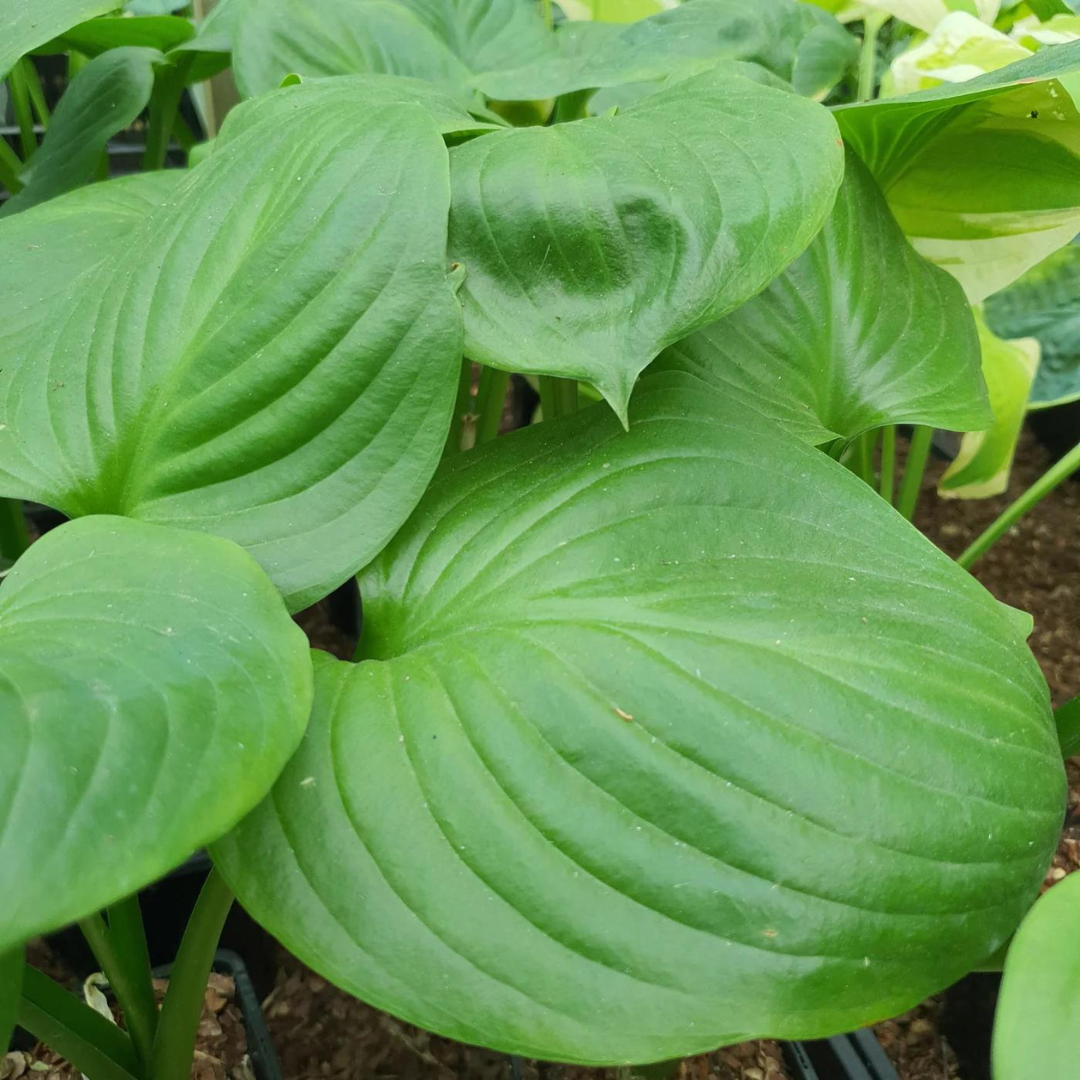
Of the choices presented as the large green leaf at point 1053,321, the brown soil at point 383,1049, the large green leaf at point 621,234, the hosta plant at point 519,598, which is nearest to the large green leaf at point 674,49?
the hosta plant at point 519,598

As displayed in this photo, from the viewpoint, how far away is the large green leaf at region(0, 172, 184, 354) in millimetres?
554

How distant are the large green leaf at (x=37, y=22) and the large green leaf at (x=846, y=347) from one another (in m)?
0.44

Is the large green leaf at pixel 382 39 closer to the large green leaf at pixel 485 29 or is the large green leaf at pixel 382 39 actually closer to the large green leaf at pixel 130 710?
the large green leaf at pixel 485 29

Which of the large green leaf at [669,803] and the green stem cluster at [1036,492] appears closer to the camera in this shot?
the large green leaf at [669,803]

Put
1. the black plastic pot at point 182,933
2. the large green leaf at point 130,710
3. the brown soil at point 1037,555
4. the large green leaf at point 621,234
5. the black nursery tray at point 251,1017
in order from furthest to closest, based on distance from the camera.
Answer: the brown soil at point 1037,555, the black plastic pot at point 182,933, the black nursery tray at point 251,1017, the large green leaf at point 621,234, the large green leaf at point 130,710

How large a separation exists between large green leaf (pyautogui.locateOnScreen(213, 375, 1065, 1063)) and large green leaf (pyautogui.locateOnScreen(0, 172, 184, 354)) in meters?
0.32

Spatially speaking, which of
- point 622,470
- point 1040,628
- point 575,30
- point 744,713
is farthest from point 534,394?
point 744,713

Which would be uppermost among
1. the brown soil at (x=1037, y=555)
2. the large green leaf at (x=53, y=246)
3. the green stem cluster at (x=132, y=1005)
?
the large green leaf at (x=53, y=246)

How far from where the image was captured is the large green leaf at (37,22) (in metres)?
0.58

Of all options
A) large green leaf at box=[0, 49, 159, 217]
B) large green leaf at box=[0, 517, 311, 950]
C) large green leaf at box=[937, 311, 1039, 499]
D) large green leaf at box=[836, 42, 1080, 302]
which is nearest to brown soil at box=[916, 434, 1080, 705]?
large green leaf at box=[937, 311, 1039, 499]

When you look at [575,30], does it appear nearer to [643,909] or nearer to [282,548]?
[282,548]

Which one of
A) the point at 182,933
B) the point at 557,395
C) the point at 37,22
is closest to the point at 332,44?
the point at 37,22

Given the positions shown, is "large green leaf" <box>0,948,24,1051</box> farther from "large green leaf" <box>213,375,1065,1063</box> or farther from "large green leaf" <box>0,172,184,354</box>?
"large green leaf" <box>0,172,184,354</box>

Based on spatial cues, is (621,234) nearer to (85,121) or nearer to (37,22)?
(37,22)
